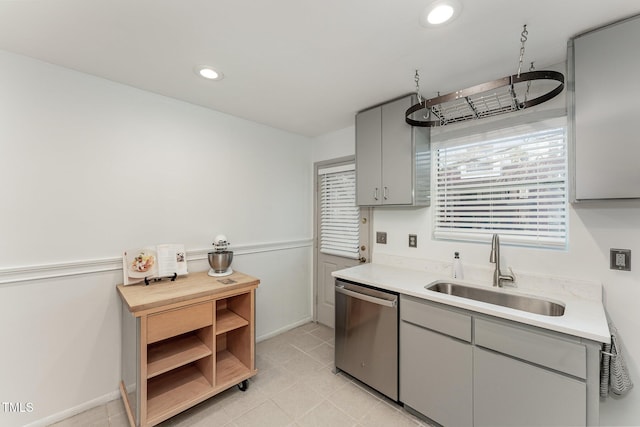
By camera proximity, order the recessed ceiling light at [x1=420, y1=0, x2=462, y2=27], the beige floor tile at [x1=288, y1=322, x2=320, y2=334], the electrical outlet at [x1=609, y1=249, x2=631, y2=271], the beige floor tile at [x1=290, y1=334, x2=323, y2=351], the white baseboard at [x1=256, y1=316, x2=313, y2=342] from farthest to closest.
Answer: the beige floor tile at [x1=288, y1=322, x2=320, y2=334] < the white baseboard at [x1=256, y1=316, x2=313, y2=342] < the beige floor tile at [x1=290, y1=334, x2=323, y2=351] < the electrical outlet at [x1=609, y1=249, x2=631, y2=271] < the recessed ceiling light at [x1=420, y1=0, x2=462, y2=27]

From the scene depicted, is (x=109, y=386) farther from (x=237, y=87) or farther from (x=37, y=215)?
(x=237, y=87)

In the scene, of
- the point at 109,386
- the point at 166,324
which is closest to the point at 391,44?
the point at 166,324

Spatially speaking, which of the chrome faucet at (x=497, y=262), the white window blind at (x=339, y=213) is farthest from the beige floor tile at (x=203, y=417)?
the chrome faucet at (x=497, y=262)

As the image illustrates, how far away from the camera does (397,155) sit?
233cm

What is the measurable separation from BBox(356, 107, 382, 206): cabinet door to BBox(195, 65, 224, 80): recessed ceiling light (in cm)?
133

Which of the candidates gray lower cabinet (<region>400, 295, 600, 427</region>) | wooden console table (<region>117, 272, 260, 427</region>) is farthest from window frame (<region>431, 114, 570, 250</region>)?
wooden console table (<region>117, 272, 260, 427</region>)

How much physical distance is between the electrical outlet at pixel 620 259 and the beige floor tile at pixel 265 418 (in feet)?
7.67

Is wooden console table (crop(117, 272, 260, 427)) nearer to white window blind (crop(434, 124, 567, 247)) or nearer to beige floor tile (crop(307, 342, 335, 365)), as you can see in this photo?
beige floor tile (crop(307, 342, 335, 365))

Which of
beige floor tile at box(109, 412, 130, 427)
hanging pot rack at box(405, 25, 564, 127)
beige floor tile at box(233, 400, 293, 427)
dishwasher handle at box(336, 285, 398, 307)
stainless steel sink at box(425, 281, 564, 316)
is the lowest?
beige floor tile at box(233, 400, 293, 427)

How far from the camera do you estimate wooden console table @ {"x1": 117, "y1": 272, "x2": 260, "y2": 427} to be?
1.68 meters

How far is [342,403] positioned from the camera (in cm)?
201

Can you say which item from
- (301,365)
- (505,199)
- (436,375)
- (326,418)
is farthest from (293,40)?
(301,365)

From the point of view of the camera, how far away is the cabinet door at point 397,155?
88.8 inches

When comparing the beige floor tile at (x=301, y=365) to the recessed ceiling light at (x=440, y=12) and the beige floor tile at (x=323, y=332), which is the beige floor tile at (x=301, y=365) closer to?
the beige floor tile at (x=323, y=332)
